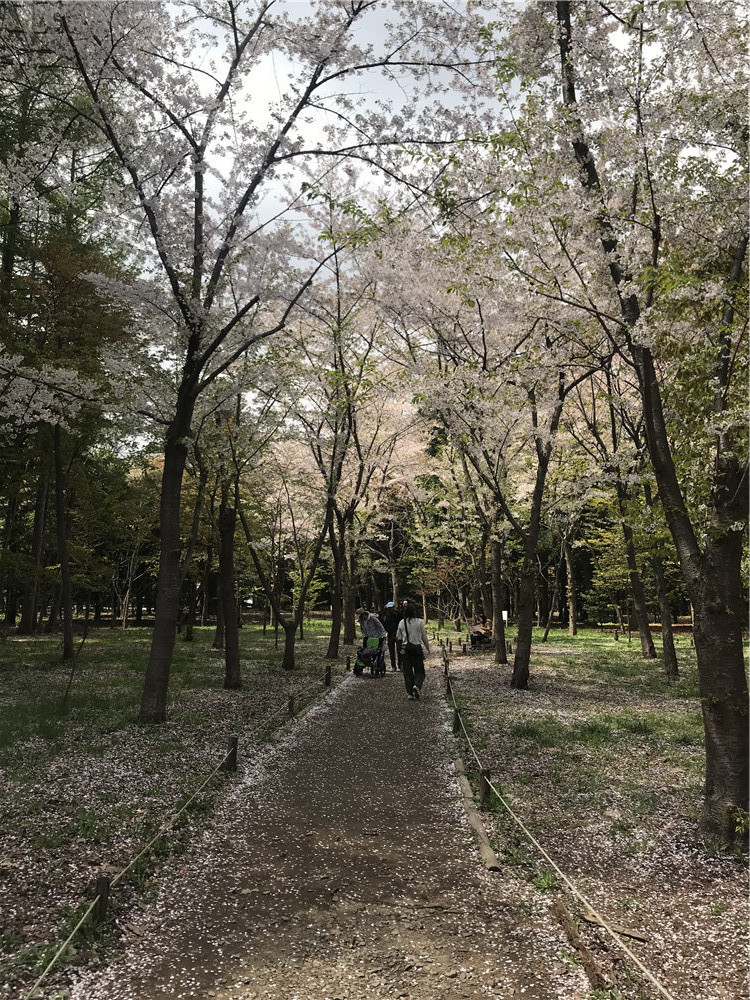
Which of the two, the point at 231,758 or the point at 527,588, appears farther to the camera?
the point at 527,588

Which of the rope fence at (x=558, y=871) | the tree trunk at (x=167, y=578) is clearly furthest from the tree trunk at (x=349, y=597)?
the tree trunk at (x=167, y=578)

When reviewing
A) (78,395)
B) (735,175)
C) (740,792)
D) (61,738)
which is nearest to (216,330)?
(78,395)

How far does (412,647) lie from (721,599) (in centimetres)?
836

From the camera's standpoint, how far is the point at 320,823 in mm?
6398

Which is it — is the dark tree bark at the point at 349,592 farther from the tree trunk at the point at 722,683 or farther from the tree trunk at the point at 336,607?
the tree trunk at the point at 722,683

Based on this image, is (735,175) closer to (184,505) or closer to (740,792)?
(740,792)

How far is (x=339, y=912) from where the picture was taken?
4586 mm

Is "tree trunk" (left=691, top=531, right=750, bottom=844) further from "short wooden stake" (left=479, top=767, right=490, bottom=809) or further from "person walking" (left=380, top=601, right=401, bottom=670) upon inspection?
"person walking" (left=380, top=601, right=401, bottom=670)

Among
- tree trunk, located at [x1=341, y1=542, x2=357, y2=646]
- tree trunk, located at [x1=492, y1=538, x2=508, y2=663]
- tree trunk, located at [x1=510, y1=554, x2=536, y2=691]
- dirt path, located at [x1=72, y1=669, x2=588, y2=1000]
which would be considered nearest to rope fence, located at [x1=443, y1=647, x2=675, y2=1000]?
dirt path, located at [x1=72, y1=669, x2=588, y2=1000]

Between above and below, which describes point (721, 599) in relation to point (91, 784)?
above

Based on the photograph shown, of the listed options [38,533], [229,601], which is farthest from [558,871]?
[38,533]

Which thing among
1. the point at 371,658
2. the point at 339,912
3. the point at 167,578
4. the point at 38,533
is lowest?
the point at 339,912

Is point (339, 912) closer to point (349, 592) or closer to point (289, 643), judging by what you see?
point (289, 643)

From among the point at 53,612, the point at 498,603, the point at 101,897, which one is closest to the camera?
the point at 101,897
